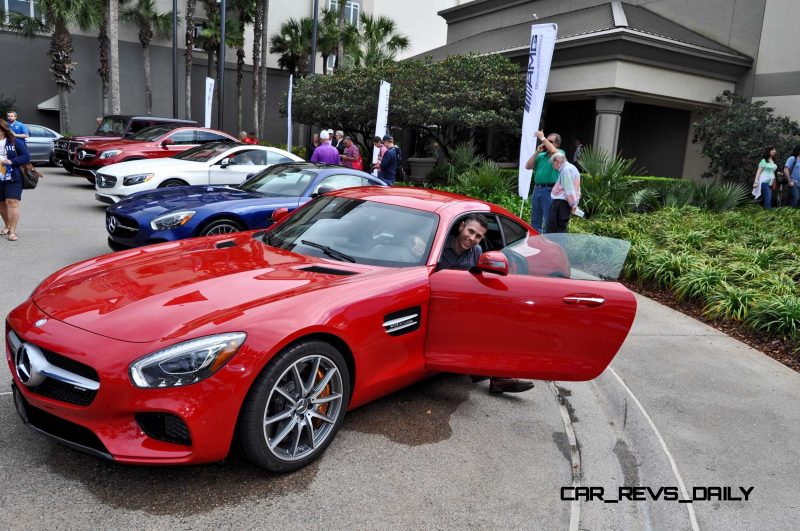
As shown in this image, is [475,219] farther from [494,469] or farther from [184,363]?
[184,363]

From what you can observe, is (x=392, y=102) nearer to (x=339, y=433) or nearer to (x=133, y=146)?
(x=133, y=146)

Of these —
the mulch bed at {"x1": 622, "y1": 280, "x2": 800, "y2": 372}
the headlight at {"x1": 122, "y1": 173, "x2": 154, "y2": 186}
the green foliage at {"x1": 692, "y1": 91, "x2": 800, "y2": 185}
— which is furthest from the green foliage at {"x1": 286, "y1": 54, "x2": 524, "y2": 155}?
the mulch bed at {"x1": 622, "y1": 280, "x2": 800, "y2": 372}

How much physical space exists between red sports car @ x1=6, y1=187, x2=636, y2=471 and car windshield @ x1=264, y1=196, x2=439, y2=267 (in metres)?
0.01

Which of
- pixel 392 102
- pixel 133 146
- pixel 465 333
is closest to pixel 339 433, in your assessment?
pixel 465 333

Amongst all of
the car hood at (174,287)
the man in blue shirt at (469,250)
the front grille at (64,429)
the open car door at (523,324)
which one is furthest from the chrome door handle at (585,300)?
the front grille at (64,429)

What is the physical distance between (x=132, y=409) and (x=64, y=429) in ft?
1.40

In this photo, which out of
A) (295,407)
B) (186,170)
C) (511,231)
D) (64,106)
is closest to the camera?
(295,407)

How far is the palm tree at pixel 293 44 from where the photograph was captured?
1385 inches

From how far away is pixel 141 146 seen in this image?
14219 millimetres

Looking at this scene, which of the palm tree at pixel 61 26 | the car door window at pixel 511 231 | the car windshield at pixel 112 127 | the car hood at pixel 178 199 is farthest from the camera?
the palm tree at pixel 61 26

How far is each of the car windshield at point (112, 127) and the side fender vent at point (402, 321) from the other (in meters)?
16.0

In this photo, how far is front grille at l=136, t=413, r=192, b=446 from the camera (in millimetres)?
2822

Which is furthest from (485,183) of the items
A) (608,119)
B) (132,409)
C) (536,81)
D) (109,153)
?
(132,409)

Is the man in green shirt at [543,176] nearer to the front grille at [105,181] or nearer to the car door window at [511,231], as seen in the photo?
the car door window at [511,231]
